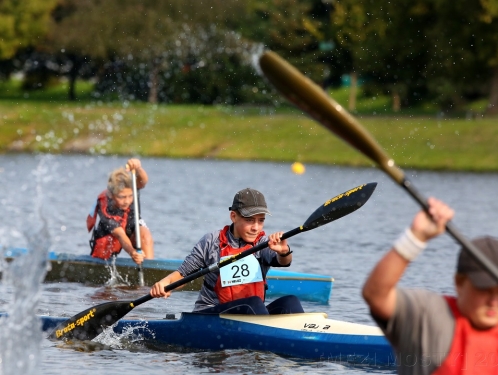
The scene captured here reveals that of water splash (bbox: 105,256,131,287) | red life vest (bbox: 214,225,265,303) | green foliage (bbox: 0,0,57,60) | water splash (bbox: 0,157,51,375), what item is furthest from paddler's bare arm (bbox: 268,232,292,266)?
green foliage (bbox: 0,0,57,60)

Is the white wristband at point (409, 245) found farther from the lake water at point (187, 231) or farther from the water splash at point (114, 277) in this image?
the water splash at point (114, 277)

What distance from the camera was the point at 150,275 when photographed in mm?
11398

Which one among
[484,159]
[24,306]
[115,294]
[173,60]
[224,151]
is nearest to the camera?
[24,306]

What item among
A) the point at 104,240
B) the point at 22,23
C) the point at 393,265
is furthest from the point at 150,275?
the point at 22,23

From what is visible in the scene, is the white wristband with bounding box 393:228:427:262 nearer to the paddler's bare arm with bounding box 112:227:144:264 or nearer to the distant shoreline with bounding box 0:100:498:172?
the paddler's bare arm with bounding box 112:227:144:264

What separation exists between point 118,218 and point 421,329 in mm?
7906

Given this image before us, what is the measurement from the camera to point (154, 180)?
2745cm

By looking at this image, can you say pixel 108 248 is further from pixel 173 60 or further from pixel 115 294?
pixel 173 60

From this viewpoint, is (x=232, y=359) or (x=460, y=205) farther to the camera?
(x=460, y=205)

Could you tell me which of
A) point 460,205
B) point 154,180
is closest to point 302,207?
point 460,205

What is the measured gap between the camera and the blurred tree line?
48562 millimetres

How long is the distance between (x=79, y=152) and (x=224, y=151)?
19.5ft

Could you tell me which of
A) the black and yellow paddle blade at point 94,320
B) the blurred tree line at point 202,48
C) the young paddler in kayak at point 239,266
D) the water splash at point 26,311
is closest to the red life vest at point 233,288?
the young paddler in kayak at point 239,266

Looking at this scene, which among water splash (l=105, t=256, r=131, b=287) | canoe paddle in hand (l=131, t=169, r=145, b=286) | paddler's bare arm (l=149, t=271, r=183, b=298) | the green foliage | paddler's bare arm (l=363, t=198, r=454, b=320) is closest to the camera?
paddler's bare arm (l=363, t=198, r=454, b=320)
